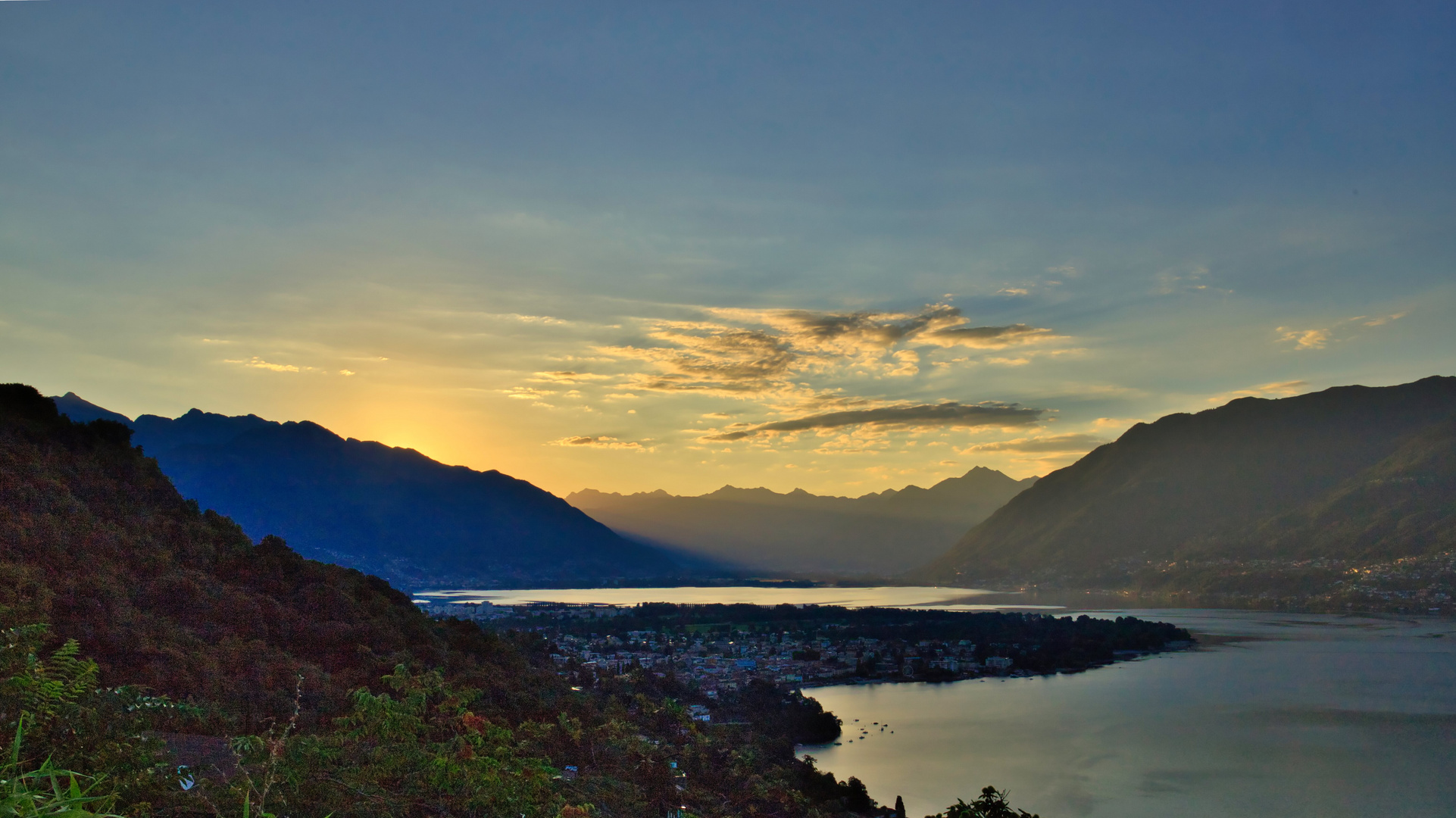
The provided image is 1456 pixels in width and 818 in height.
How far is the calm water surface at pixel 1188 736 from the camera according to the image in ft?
105

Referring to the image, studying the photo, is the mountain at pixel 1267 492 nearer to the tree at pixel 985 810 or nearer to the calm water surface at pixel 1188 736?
the calm water surface at pixel 1188 736

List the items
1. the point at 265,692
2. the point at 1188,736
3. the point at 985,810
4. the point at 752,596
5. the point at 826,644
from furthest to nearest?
the point at 752,596 < the point at 826,644 < the point at 1188,736 < the point at 265,692 < the point at 985,810

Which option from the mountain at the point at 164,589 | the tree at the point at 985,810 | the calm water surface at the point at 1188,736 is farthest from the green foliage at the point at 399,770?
the calm water surface at the point at 1188,736

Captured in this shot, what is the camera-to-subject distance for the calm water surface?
31891 millimetres

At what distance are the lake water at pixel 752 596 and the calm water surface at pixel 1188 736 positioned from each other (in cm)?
5751

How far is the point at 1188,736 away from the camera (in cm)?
4231

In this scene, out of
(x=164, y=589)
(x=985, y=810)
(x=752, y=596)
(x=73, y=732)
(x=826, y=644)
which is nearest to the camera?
(x=73, y=732)

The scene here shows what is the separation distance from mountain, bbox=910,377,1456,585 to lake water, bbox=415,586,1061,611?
2294 centimetres

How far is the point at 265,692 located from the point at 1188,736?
41991 mm

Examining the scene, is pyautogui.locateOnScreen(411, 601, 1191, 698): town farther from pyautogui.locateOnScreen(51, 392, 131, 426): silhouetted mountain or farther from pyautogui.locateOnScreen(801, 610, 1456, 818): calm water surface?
pyautogui.locateOnScreen(51, 392, 131, 426): silhouetted mountain

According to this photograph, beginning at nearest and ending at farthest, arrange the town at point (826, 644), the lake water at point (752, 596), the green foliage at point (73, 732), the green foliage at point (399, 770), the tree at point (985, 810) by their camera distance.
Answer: the green foliage at point (73, 732), the green foliage at point (399, 770), the tree at point (985, 810), the town at point (826, 644), the lake water at point (752, 596)

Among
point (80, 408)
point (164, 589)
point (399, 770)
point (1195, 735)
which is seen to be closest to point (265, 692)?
point (164, 589)

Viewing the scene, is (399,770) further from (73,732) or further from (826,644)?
(826,644)

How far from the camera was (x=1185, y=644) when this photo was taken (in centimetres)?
7656
